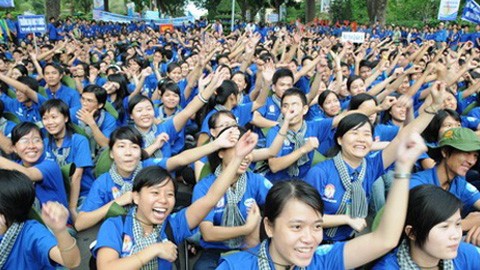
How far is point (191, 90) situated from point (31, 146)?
3058mm

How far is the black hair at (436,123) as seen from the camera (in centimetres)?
358

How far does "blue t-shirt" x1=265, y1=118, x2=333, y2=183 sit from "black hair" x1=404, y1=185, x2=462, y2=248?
1.87 metres

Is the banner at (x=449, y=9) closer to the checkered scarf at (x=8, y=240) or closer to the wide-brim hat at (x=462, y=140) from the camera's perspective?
the wide-brim hat at (x=462, y=140)

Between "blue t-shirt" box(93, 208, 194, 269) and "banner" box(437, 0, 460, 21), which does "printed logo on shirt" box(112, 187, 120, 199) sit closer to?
"blue t-shirt" box(93, 208, 194, 269)

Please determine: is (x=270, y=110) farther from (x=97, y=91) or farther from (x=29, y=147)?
(x=29, y=147)

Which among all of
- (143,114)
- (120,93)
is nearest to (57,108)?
(143,114)

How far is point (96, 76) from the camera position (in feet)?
24.5

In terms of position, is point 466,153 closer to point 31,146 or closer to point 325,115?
point 325,115

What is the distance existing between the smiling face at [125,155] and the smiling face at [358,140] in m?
1.66

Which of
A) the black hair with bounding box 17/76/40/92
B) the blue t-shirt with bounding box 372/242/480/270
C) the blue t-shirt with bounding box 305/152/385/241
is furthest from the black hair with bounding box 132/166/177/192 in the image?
the black hair with bounding box 17/76/40/92

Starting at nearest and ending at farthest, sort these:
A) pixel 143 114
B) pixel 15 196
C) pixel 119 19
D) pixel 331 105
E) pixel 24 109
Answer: pixel 15 196 < pixel 143 114 < pixel 331 105 < pixel 24 109 < pixel 119 19

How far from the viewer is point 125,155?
330cm

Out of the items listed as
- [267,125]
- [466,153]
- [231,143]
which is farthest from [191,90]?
[466,153]

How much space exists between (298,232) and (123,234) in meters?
1.05
